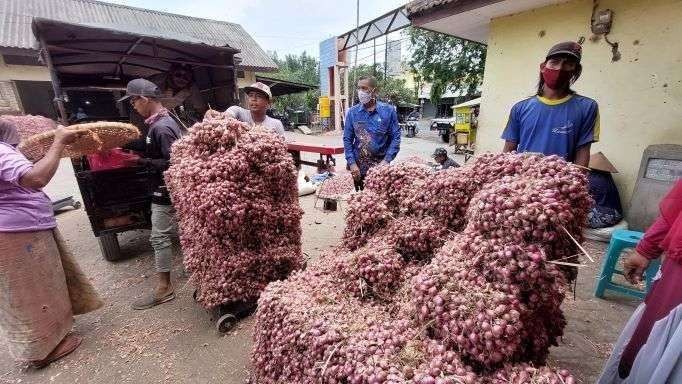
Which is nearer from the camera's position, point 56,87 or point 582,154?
point 582,154

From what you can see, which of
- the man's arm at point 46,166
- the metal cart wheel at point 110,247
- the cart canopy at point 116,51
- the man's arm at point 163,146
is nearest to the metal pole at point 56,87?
the cart canopy at point 116,51

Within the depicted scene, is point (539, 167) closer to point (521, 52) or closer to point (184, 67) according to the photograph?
point (521, 52)

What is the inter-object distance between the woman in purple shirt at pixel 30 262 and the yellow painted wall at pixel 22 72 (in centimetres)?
1599

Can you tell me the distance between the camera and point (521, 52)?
5.72 meters

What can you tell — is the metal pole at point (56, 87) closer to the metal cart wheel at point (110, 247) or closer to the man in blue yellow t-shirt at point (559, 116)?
the metal cart wheel at point (110, 247)

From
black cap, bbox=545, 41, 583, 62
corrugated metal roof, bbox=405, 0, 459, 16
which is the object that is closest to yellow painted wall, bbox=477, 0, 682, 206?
corrugated metal roof, bbox=405, 0, 459, 16

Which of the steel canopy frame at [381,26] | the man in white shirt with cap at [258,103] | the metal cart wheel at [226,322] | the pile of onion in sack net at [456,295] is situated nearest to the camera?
the pile of onion in sack net at [456,295]

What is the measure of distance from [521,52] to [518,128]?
4043 millimetres

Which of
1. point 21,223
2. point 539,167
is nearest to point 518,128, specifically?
point 539,167

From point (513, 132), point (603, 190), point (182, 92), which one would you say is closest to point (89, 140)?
point (513, 132)

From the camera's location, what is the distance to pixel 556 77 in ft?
7.61

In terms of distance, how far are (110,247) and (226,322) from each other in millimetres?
2689

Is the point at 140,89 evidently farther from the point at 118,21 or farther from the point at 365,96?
the point at 118,21

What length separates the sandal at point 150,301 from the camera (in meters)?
3.42
